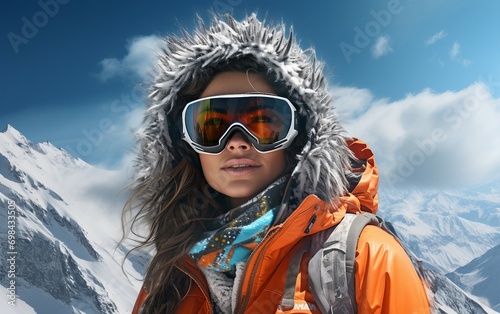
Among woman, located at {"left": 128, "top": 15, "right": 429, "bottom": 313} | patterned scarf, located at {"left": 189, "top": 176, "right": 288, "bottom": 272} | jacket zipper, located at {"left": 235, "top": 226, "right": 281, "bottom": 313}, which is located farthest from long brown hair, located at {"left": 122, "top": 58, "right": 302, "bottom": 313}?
jacket zipper, located at {"left": 235, "top": 226, "right": 281, "bottom": 313}

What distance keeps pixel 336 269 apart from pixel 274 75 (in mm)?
1358

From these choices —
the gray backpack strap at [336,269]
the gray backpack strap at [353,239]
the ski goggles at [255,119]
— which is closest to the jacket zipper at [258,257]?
the gray backpack strap at [336,269]

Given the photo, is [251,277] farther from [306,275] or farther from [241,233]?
[306,275]

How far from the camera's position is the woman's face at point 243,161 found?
2.98 metres

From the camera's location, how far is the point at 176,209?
138 inches

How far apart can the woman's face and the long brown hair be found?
0.07 m

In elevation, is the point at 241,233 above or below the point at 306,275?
above

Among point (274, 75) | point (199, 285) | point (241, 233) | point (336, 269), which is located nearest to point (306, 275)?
point (336, 269)

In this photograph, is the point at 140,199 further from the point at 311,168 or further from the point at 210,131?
the point at 311,168

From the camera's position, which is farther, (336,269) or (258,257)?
(258,257)

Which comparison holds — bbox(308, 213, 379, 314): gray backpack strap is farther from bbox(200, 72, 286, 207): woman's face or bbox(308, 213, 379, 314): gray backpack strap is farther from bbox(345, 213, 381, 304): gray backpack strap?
bbox(200, 72, 286, 207): woman's face

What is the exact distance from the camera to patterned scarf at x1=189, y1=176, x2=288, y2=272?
108 inches

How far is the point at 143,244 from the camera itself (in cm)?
356

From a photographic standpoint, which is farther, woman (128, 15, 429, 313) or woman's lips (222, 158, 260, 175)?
woman's lips (222, 158, 260, 175)
